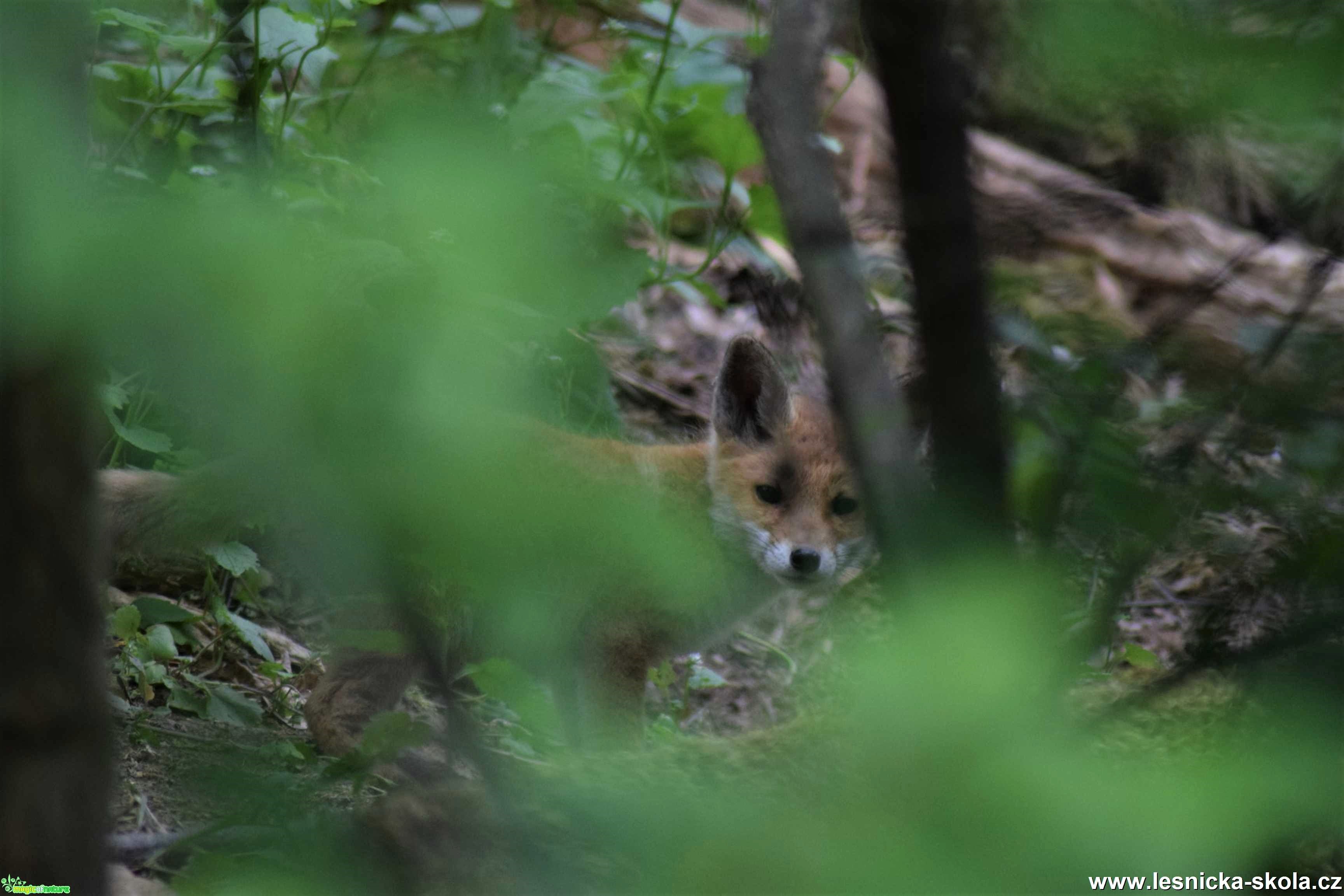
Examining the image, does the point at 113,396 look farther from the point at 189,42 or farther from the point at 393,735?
the point at 393,735

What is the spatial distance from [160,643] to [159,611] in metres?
0.21

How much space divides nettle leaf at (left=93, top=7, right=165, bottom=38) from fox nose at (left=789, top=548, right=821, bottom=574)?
304 cm

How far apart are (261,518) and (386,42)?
3841 mm

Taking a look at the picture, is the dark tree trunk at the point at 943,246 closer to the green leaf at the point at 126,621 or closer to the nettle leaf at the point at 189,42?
the nettle leaf at the point at 189,42

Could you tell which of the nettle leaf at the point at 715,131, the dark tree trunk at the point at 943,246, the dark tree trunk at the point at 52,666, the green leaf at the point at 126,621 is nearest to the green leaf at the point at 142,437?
the green leaf at the point at 126,621

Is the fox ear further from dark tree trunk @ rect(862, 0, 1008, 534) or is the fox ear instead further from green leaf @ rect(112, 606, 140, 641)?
dark tree trunk @ rect(862, 0, 1008, 534)

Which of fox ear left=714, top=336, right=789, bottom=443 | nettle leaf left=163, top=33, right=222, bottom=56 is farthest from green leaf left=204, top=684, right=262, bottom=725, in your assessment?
fox ear left=714, top=336, right=789, bottom=443

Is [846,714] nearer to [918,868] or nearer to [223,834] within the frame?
[918,868]

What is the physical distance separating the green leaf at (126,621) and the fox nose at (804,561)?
8.13 feet

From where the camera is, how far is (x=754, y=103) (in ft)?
5.58

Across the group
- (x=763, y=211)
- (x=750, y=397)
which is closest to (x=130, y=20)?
(x=763, y=211)

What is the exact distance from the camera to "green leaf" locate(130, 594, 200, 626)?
3.99 meters

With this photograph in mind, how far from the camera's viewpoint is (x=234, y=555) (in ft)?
12.4

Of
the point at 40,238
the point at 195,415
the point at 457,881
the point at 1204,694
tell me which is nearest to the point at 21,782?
the point at 457,881
